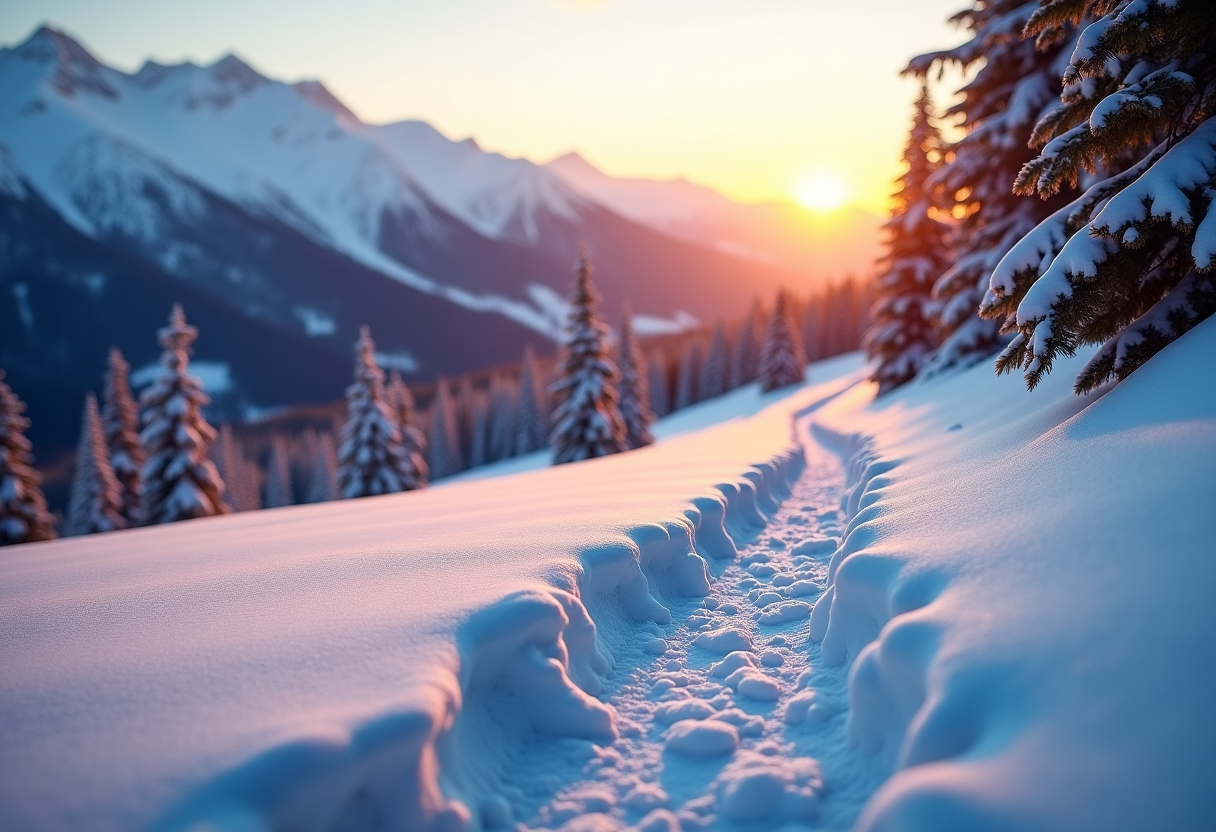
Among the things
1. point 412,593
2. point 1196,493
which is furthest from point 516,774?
point 1196,493

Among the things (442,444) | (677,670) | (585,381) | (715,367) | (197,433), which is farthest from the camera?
(715,367)

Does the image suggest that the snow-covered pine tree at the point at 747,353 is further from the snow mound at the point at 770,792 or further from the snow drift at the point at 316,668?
the snow mound at the point at 770,792

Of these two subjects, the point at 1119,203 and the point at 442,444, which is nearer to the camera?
the point at 1119,203

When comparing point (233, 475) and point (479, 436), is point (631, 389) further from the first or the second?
point (233, 475)

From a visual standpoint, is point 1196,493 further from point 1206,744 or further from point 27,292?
point 27,292

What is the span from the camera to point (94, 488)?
83.4 feet

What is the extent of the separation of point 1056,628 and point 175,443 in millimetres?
24803

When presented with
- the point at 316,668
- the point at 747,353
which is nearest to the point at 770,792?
the point at 316,668

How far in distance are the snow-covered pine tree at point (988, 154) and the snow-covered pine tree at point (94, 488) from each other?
30980 millimetres

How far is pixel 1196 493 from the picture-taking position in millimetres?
2547

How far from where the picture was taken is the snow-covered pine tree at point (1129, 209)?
4.15 meters

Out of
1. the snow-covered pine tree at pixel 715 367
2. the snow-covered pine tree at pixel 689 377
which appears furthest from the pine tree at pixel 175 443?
the snow-covered pine tree at pixel 689 377

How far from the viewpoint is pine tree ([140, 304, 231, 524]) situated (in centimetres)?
2042

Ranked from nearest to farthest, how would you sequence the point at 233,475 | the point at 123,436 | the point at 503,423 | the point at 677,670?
the point at 677,670, the point at 123,436, the point at 233,475, the point at 503,423
